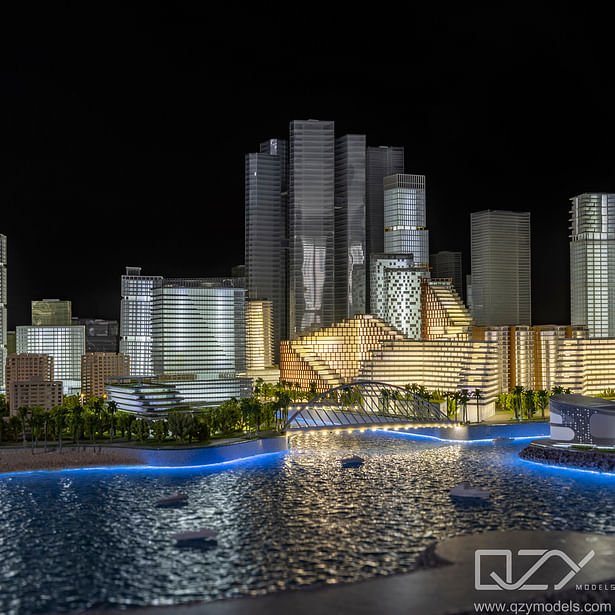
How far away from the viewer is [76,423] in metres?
120

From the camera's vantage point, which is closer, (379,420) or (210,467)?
(210,467)

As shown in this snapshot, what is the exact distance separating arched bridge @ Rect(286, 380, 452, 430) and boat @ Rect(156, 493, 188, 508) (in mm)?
50711

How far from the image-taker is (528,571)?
5581 cm

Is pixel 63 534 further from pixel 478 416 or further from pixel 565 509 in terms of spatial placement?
pixel 478 416

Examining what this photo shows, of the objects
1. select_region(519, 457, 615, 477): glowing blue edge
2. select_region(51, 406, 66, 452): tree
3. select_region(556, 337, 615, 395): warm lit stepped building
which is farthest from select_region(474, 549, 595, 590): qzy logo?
select_region(556, 337, 615, 395): warm lit stepped building

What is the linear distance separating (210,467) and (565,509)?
1965 inches

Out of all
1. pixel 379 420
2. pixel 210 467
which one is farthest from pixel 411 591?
pixel 379 420

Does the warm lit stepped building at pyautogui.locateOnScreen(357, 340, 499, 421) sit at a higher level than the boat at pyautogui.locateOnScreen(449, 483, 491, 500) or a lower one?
higher

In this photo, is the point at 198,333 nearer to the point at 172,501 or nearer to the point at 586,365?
the point at 586,365

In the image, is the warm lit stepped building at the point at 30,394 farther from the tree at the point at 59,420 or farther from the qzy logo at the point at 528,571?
the qzy logo at the point at 528,571

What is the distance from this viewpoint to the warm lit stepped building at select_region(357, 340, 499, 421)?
16725 centimetres

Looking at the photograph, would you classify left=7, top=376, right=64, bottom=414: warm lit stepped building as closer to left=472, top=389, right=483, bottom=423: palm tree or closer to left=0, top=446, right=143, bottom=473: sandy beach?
left=0, top=446, right=143, bottom=473: sandy beach

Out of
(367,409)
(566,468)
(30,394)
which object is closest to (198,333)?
(367,409)

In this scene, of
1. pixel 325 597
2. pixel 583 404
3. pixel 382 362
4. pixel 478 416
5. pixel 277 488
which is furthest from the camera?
pixel 382 362
